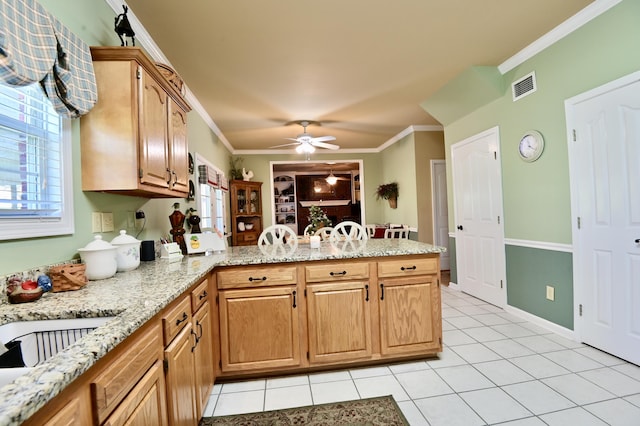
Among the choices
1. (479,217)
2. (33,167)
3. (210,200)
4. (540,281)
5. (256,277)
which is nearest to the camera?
(33,167)

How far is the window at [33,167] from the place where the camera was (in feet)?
3.83

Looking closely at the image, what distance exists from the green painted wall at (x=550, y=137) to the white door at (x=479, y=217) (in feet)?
0.41

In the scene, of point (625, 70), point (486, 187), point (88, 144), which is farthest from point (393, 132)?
point (88, 144)

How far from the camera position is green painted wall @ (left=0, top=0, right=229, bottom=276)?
4.07 ft

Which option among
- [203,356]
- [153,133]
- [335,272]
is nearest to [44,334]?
[203,356]

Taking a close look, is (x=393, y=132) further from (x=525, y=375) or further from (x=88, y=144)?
(x=88, y=144)

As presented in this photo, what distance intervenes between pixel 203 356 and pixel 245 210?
180 inches

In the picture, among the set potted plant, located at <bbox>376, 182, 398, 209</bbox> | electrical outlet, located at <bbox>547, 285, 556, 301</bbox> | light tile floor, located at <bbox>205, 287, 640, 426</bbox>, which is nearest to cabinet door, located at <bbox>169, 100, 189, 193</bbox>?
light tile floor, located at <bbox>205, 287, 640, 426</bbox>

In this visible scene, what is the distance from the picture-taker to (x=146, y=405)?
40.5 inches

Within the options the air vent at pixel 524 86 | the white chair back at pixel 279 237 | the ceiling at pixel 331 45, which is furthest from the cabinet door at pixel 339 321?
the air vent at pixel 524 86

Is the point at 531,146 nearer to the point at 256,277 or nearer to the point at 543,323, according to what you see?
the point at 543,323

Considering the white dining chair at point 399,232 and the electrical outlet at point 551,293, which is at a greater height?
the white dining chair at point 399,232

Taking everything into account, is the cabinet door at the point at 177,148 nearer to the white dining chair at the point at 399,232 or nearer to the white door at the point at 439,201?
the white dining chair at the point at 399,232

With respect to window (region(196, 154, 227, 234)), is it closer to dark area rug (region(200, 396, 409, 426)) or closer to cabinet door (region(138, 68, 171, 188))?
cabinet door (region(138, 68, 171, 188))
